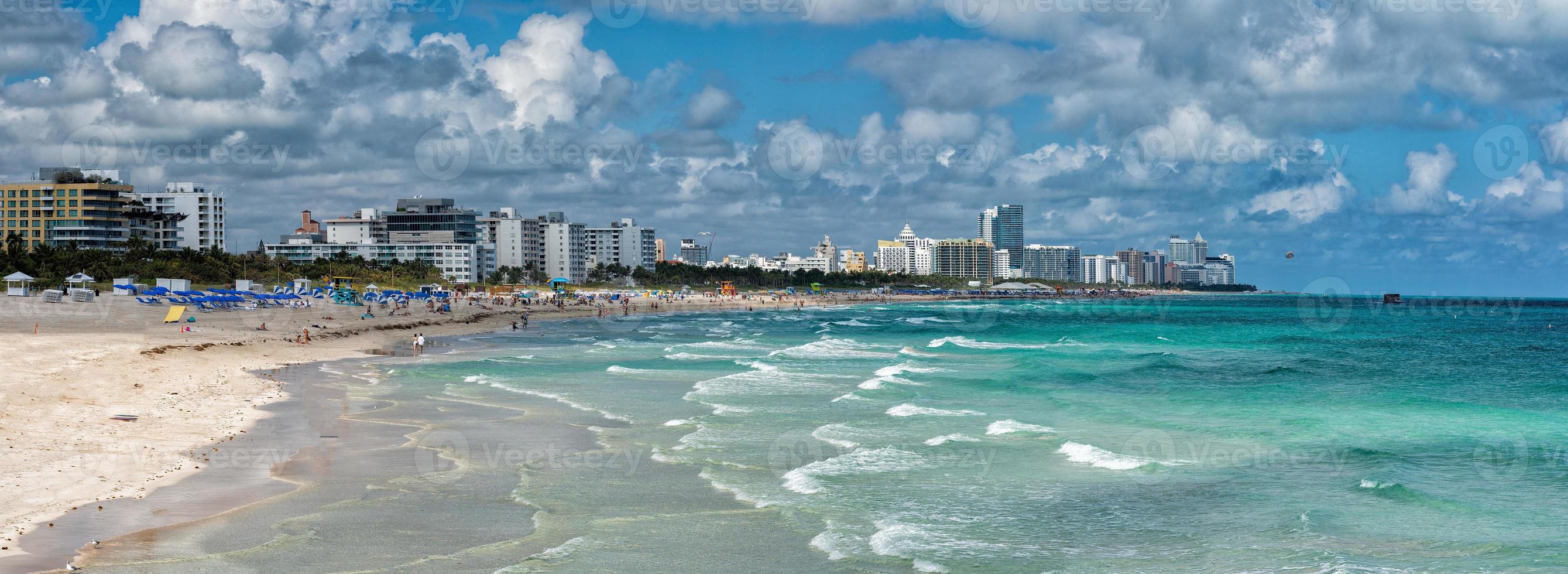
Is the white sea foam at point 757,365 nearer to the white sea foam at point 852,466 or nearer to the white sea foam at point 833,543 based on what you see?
the white sea foam at point 852,466

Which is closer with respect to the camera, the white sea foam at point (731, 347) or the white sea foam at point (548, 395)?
the white sea foam at point (548, 395)

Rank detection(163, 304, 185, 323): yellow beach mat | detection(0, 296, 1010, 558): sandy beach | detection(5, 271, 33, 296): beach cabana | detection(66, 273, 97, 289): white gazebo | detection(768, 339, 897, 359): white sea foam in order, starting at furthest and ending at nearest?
1. detection(66, 273, 97, 289): white gazebo
2. detection(5, 271, 33, 296): beach cabana
3. detection(163, 304, 185, 323): yellow beach mat
4. detection(768, 339, 897, 359): white sea foam
5. detection(0, 296, 1010, 558): sandy beach

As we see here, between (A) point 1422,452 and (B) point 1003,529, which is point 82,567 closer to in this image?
(B) point 1003,529

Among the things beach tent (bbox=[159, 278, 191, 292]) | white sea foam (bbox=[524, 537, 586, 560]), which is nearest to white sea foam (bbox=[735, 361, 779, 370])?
white sea foam (bbox=[524, 537, 586, 560])

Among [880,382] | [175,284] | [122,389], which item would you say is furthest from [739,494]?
[175,284]

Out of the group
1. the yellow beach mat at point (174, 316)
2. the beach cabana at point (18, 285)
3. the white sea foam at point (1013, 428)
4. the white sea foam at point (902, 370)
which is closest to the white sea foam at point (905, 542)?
the white sea foam at point (1013, 428)

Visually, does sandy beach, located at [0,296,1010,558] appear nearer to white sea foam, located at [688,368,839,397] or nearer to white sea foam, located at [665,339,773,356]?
white sea foam, located at [688,368,839,397]
